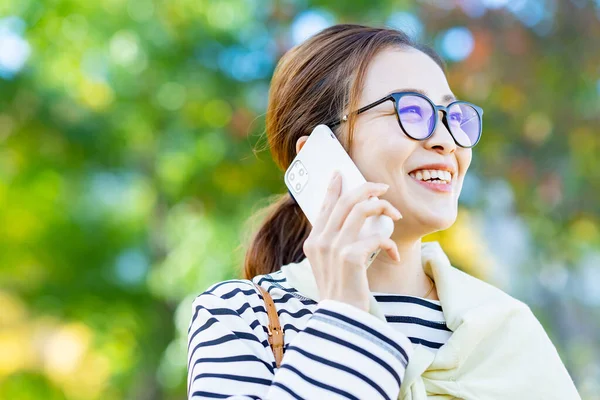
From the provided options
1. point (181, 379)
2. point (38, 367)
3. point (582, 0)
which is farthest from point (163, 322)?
point (582, 0)

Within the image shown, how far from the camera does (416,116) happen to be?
167 cm

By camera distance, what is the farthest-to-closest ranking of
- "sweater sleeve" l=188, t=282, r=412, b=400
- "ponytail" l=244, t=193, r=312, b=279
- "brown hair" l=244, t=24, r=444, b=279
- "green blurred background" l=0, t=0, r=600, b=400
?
1. "green blurred background" l=0, t=0, r=600, b=400
2. "ponytail" l=244, t=193, r=312, b=279
3. "brown hair" l=244, t=24, r=444, b=279
4. "sweater sleeve" l=188, t=282, r=412, b=400

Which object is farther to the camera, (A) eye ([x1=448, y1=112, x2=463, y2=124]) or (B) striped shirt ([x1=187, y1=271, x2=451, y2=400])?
(A) eye ([x1=448, y1=112, x2=463, y2=124])

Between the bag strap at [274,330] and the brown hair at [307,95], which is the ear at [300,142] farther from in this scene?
the bag strap at [274,330]

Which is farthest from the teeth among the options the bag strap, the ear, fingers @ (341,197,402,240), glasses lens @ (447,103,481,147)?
the bag strap

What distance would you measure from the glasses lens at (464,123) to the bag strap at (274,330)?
1.95ft

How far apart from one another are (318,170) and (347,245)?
330 millimetres

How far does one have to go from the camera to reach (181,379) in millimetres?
5414

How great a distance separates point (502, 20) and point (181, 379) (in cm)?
408

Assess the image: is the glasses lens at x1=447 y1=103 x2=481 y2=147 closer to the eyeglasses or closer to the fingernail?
the eyeglasses

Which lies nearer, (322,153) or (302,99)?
(322,153)

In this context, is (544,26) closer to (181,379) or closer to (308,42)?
(181,379)

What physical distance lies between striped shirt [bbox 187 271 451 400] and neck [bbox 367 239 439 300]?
0.05m

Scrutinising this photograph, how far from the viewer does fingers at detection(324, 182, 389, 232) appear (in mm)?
1479
